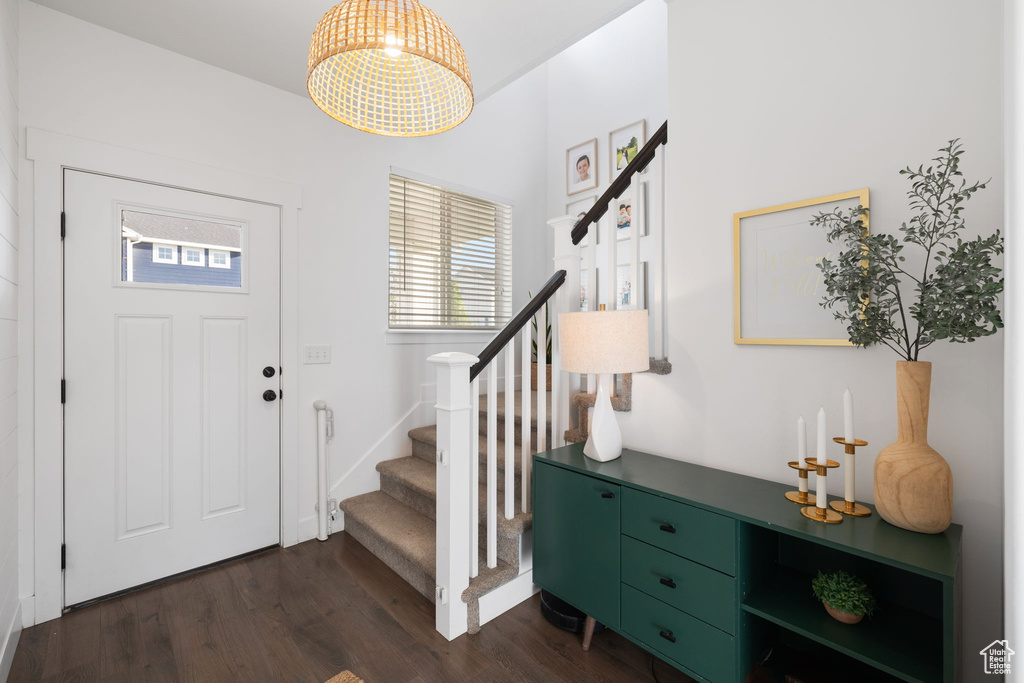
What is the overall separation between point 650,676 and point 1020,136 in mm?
1753

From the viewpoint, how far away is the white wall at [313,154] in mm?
2018

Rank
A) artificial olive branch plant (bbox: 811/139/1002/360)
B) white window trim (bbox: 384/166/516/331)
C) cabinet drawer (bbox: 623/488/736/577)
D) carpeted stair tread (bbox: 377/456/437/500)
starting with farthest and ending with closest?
white window trim (bbox: 384/166/516/331) < carpeted stair tread (bbox: 377/456/437/500) < cabinet drawer (bbox: 623/488/736/577) < artificial olive branch plant (bbox: 811/139/1002/360)

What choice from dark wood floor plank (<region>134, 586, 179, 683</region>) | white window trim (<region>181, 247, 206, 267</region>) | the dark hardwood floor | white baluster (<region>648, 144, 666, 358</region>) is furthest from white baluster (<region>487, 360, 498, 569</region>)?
white window trim (<region>181, 247, 206, 267</region>)

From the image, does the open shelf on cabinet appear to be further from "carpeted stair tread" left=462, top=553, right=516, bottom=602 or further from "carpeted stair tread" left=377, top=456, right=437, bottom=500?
"carpeted stair tread" left=377, top=456, right=437, bottom=500

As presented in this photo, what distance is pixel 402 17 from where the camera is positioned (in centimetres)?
115

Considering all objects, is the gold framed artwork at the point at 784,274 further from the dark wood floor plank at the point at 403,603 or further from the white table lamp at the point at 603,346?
the dark wood floor plank at the point at 403,603

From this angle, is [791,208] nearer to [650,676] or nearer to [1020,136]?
[1020,136]

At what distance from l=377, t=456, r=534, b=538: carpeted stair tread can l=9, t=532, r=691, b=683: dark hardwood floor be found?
0.36 m

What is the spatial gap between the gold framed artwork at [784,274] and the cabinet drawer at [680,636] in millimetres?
945

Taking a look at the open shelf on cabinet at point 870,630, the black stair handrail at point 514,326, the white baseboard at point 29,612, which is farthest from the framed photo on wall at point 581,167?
the white baseboard at point 29,612

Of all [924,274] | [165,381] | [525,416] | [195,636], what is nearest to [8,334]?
[165,381]

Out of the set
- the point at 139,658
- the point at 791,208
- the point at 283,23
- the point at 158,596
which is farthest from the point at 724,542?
the point at 283,23

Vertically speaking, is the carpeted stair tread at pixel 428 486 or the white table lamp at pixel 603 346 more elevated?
the white table lamp at pixel 603 346

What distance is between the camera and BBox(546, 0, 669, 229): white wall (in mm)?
3068
